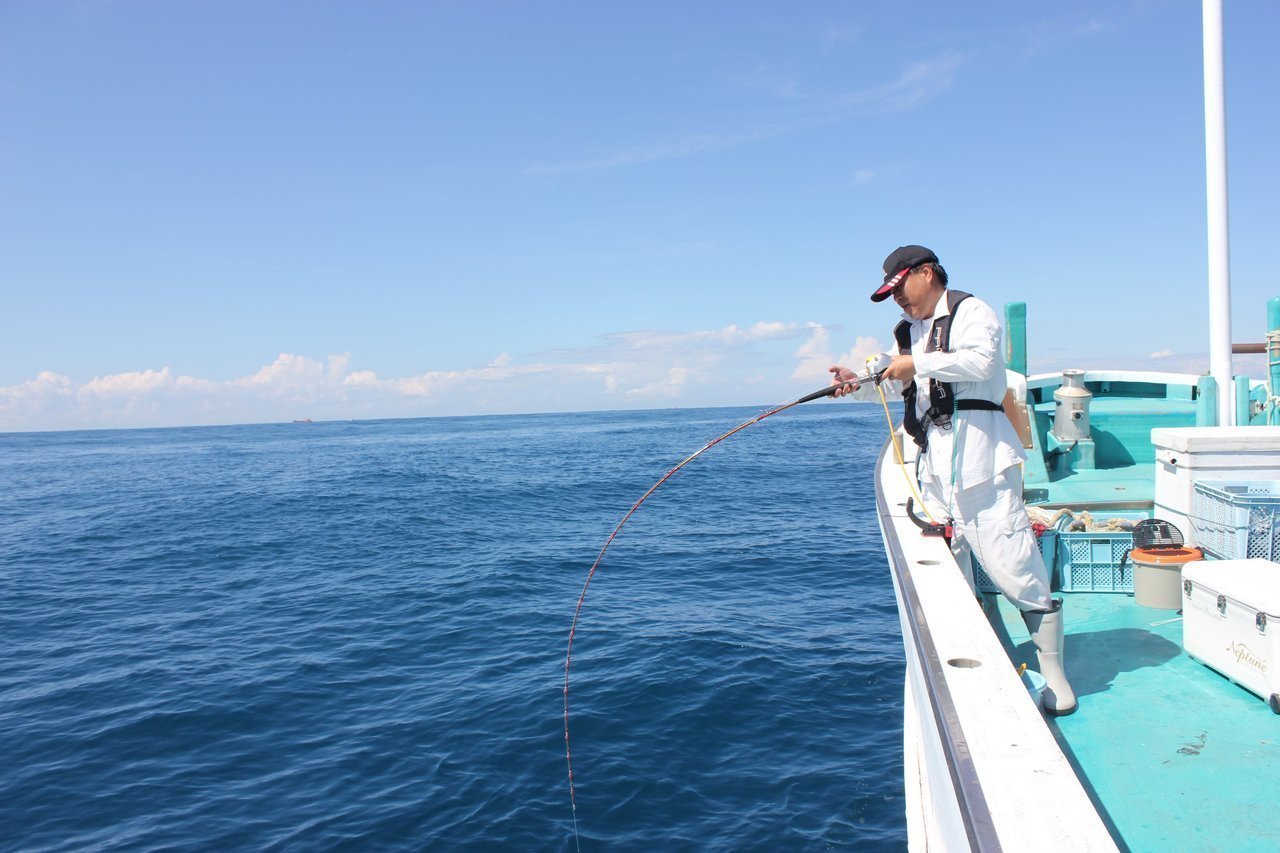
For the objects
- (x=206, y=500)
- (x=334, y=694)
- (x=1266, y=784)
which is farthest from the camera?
(x=206, y=500)

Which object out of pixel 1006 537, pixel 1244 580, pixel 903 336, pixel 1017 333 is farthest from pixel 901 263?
pixel 1017 333

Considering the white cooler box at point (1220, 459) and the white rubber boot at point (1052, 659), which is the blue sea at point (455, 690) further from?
the white cooler box at point (1220, 459)

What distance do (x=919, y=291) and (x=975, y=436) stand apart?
0.70 metres

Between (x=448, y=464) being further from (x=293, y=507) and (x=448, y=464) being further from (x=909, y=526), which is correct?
(x=909, y=526)

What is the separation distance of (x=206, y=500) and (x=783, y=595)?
2475 centimetres

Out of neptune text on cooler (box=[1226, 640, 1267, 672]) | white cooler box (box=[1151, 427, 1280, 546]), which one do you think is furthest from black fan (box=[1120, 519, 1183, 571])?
neptune text on cooler (box=[1226, 640, 1267, 672])

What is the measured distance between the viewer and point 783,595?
38.4 ft

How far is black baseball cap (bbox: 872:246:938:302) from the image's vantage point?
11.3ft

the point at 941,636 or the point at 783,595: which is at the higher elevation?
the point at 941,636

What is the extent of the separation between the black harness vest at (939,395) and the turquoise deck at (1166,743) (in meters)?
1.38

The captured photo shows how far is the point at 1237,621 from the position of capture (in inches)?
134

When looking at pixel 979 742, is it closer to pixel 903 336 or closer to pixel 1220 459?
pixel 903 336


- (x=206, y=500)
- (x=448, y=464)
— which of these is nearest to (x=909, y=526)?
(x=206, y=500)

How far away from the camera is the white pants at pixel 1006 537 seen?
3320 mm
